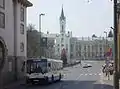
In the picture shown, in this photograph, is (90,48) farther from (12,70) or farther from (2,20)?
(2,20)

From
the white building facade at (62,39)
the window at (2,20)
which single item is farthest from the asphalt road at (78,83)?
the white building facade at (62,39)

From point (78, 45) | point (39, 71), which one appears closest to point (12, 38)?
point (39, 71)

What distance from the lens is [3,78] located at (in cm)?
4062

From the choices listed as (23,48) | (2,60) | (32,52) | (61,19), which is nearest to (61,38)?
(61,19)

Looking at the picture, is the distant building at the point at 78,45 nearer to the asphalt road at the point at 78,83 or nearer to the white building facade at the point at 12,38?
the asphalt road at the point at 78,83

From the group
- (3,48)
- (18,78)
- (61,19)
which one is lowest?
(18,78)

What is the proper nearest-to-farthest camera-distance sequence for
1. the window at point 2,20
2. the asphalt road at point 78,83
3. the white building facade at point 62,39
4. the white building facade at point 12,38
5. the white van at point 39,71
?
the asphalt road at point 78,83, the white van at point 39,71, the window at point 2,20, the white building facade at point 12,38, the white building facade at point 62,39

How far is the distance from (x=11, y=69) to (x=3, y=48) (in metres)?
4.55

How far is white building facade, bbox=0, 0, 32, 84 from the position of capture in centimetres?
4125

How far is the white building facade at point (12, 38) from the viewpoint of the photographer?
135 feet

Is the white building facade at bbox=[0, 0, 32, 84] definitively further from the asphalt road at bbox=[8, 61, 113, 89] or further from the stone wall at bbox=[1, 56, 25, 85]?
the asphalt road at bbox=[8, 61, 113, 89]

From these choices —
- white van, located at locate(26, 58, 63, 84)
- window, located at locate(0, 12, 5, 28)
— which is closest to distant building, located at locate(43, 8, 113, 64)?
window, located at locate(0, 12, 5, 28)

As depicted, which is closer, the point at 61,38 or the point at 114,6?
the point at 114,6

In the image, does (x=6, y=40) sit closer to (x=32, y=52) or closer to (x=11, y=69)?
(x=11, y=69)
